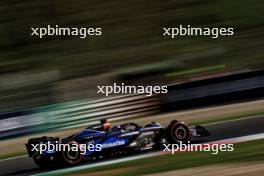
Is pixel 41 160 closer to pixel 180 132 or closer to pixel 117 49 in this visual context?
pixel 180 132

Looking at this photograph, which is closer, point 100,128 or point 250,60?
point 100,128

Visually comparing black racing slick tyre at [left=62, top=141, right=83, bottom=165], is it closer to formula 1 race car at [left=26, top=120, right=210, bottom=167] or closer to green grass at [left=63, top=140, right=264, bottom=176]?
formula 1 race car at [left=26, top=120, right=210, bottom=167]

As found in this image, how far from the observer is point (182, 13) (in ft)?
71.1

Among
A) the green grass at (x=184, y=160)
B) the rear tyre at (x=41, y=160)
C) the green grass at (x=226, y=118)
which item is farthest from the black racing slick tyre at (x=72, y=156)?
the green grass at (x=226, y=118)

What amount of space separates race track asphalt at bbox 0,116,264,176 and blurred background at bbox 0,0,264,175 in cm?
291

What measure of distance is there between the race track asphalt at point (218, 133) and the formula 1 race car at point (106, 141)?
0.25m

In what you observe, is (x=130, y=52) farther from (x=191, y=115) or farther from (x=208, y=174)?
(x=208, y=174)

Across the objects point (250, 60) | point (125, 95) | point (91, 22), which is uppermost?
point (91, 22)

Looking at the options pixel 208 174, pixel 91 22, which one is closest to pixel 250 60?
pixel 91 22

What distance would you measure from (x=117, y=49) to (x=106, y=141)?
12.6 m

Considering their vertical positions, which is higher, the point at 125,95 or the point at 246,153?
the point at 125,95

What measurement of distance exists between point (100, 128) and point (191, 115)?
396cm

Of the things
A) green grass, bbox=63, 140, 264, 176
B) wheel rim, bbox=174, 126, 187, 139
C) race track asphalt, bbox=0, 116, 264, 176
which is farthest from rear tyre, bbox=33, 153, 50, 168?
wheel rim, bbox=174, 126, 187, 139

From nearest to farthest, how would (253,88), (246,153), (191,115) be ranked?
(246,153) < (191,115) < (253,88)
